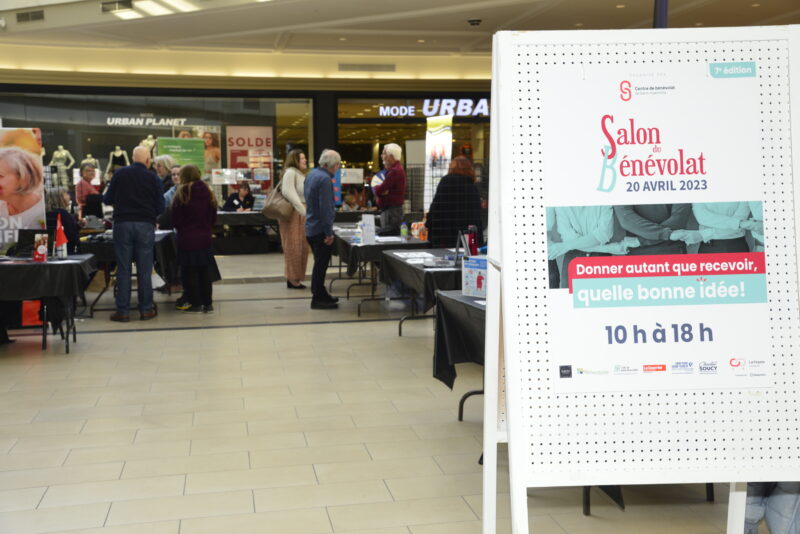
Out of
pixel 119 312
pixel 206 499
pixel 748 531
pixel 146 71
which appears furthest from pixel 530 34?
pixel 146 71

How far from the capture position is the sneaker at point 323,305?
30.2 ft

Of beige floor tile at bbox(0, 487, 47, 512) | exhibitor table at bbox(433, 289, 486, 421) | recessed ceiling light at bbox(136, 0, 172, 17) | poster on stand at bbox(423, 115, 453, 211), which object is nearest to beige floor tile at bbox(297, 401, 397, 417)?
exhibitor table at bbox(433, 289, 486, 421)

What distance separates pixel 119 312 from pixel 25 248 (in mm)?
1461

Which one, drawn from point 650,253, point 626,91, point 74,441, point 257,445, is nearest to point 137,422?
point 74,441

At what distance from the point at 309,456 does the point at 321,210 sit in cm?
470

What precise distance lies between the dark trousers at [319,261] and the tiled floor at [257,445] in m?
1.37

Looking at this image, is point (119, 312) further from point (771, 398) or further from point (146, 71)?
point (146, 71)

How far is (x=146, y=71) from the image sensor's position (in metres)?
16.6

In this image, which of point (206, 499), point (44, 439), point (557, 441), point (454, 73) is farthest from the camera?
point (454, 73)

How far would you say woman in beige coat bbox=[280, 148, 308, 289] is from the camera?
10.3 metres

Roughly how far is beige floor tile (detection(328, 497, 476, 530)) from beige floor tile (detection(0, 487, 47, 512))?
1311 millimetres

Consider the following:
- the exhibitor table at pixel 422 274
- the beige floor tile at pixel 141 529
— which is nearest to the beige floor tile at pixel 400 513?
the beige floor tile at pixel 141 529

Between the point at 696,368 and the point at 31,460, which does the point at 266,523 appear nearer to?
the point at 31,460

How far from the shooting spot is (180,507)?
146 inches
